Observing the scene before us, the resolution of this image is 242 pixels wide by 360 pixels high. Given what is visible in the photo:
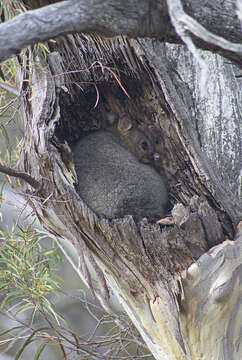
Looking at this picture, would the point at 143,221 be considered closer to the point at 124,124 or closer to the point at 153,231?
the point at 153,231

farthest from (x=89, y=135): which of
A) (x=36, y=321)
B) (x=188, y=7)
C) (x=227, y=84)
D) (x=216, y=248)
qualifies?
(x=36, y=321)

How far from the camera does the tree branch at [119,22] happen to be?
4.29ft

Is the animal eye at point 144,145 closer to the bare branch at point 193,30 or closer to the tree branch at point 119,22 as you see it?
the tree branch at point 119,22

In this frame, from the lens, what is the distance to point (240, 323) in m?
2.28

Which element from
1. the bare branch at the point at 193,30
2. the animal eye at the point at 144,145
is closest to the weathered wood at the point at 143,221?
the animal eye at the point at 144,145

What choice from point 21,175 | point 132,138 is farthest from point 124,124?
point 21,175

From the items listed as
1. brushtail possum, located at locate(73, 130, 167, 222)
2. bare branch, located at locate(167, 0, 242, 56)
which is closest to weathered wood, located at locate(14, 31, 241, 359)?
brushtail possum, located at locate(73, 130, 167, 222)

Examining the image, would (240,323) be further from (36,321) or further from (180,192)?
(36,321)

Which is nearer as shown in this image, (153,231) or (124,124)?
(153,231)

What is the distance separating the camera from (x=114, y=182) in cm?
273

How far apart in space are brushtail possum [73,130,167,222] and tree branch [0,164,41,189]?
341mm

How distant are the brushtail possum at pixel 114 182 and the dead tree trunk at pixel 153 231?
261 millimetres

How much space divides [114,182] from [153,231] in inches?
25.5

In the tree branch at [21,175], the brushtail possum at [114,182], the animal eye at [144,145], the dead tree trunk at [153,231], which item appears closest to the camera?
the tree branch at [21,175]
